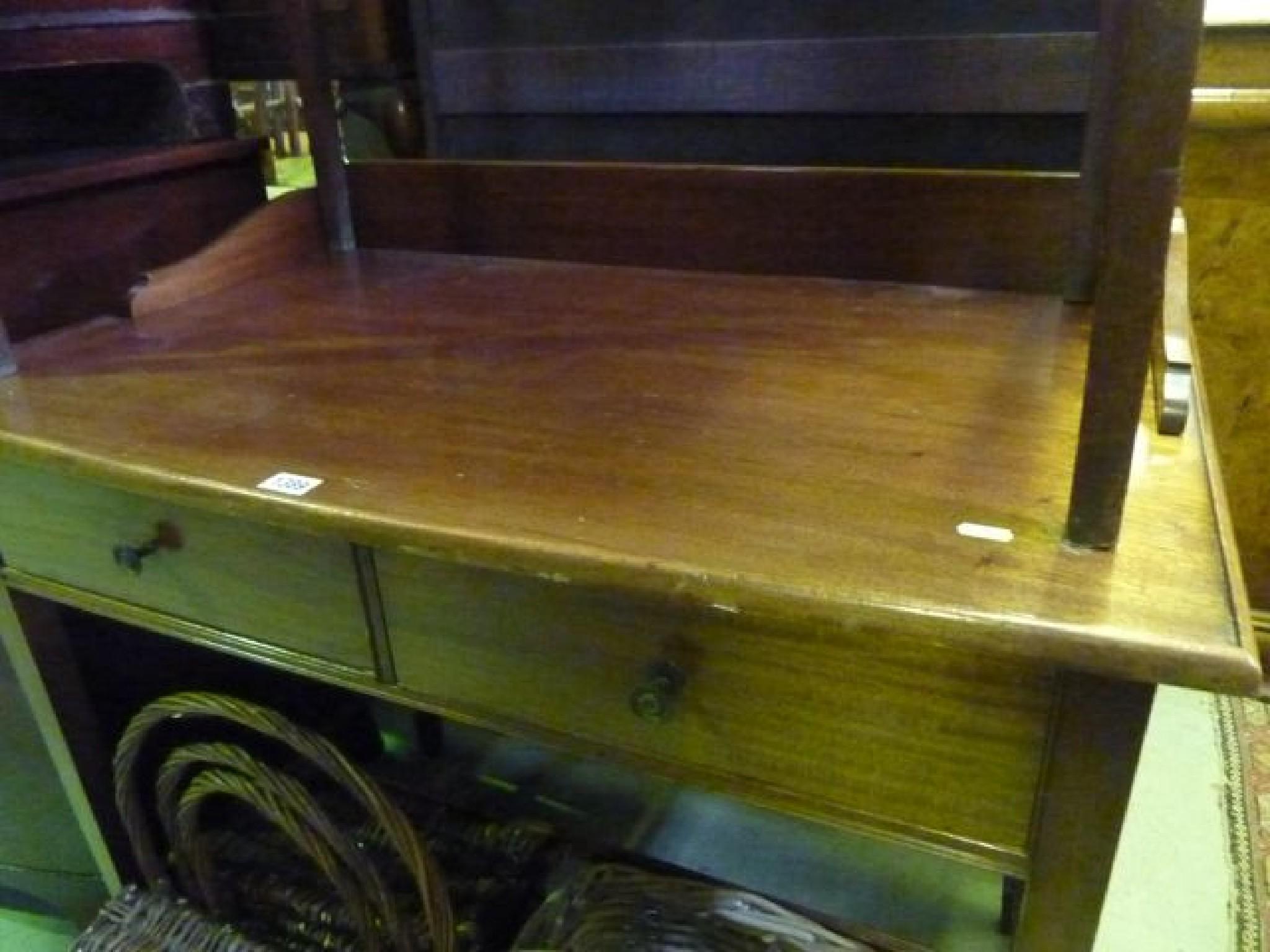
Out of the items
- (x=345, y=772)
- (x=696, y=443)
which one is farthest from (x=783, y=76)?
(x=345, y=772)

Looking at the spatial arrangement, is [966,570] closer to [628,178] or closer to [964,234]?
[964,234]

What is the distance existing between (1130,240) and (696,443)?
0.28 m

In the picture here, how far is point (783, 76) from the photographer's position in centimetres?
100

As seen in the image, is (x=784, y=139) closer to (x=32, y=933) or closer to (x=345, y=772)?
(x=345, y=772)

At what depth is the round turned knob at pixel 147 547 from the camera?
0.72 metres

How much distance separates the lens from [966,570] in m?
0.48

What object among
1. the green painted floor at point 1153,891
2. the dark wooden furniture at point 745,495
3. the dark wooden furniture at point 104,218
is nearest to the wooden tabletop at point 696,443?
the dark wooden furniture at point 745,495

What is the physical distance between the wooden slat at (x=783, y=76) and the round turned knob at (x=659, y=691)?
25.0 inches

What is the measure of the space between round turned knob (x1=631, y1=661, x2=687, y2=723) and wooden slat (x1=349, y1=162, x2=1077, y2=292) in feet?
1.68

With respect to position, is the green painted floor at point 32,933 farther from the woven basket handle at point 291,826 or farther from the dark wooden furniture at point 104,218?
the dark wooden furniture at point 104,218

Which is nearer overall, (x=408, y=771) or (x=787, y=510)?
(x=787, y=510)

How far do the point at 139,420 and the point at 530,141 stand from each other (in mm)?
586

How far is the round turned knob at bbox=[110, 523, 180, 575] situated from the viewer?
2.38 ft

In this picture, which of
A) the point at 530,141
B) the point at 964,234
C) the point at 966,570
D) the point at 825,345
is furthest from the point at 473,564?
the point at 530,141
